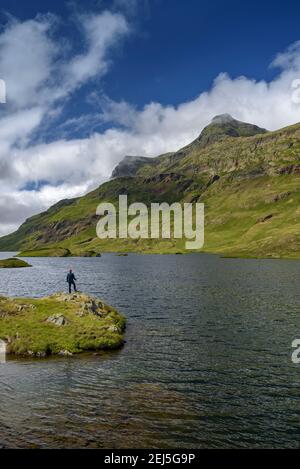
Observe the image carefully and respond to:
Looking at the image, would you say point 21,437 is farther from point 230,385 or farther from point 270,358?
point 270,358

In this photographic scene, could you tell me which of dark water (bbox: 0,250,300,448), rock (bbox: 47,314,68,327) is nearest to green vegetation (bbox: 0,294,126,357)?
rock (bbox: 47,314,68,327)

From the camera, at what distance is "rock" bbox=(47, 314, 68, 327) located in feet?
152

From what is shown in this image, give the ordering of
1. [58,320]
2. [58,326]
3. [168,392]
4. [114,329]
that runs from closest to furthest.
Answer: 1. [168,392]
2. [58,326]
3. [58,320]
4. [114,329]

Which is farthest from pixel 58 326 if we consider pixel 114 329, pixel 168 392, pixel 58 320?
pixel 168 392

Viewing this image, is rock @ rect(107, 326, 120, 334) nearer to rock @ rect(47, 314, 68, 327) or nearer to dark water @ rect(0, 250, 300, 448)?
dark water @ rect(0, 250, 300, 448)

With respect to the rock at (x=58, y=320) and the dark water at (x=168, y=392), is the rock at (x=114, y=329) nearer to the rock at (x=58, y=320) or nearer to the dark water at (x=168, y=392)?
the dark water at (x=168, y=392)

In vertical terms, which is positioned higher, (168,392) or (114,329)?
(114,329)

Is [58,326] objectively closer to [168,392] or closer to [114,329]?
[114,329]

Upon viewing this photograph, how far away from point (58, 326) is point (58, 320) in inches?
45.4

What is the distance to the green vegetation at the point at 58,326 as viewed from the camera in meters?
42.1

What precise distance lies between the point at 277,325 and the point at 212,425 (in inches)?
1244

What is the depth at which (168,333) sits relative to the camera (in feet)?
164

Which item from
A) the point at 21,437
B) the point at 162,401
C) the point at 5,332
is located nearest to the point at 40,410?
the point at 21,437

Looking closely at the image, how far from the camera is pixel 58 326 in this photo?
45750 millimetres
